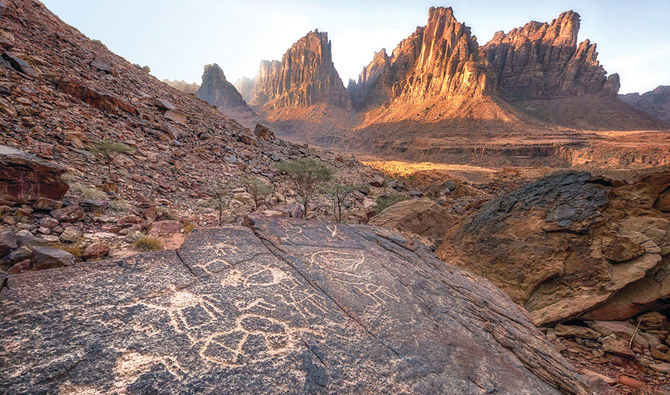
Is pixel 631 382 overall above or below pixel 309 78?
below

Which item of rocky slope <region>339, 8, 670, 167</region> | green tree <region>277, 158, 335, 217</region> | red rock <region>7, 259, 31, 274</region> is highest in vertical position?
rocky slope <region>339, 8, 670, 167</region>

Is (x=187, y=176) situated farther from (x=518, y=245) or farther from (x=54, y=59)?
(x=518, y=245)

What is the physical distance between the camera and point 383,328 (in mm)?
2586

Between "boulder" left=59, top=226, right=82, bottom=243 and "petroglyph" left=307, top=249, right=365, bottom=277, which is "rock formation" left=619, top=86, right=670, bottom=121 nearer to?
"petroglyph" left=307, top=249, right=365, bottom=277

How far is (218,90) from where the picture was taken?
8575cm

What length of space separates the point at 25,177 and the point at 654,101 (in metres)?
128

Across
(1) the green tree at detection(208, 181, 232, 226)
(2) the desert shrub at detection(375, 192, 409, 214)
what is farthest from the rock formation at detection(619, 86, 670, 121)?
(1) the green tree at detection(208, 181, 232, 226)

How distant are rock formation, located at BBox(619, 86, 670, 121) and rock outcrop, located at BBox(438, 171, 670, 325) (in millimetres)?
103839

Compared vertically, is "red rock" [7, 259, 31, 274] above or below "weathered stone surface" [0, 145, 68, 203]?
below

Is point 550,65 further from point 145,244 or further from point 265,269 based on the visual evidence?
point 145,244

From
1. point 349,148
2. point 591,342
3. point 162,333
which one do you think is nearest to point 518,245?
point 591,342

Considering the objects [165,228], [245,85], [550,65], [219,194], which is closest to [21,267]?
[165,228]

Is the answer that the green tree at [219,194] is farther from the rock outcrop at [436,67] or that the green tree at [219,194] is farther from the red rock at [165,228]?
the rock outcrop at [436,67]

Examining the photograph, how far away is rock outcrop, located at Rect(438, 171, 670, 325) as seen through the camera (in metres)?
4.83
